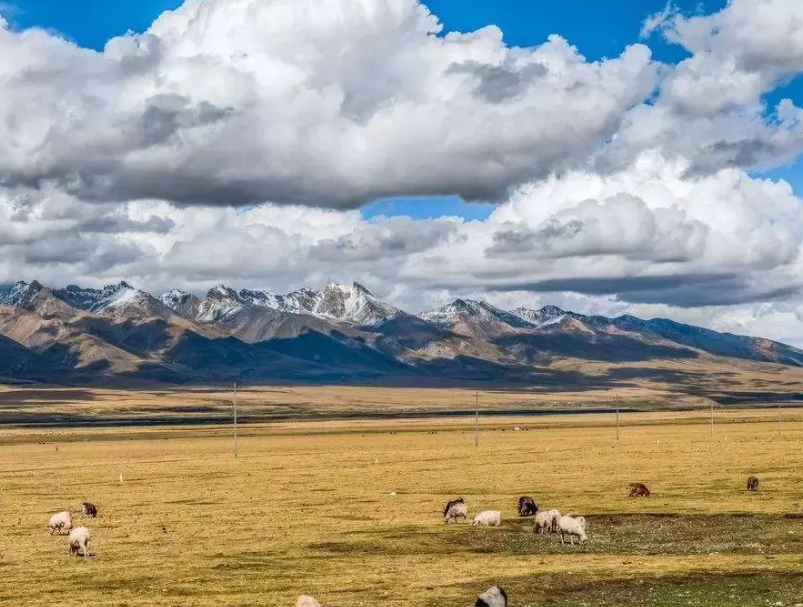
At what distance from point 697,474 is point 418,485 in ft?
68.4

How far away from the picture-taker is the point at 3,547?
1688 inches

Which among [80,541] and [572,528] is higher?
[80,541]

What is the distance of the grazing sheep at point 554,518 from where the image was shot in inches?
1729

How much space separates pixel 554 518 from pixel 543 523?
73 centimetres

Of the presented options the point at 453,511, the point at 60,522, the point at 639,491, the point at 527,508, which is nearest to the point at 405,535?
the point at 453,511

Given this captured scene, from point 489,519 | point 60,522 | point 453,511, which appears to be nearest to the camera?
point 60,522

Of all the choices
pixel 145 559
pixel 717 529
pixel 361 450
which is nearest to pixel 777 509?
pixel 717 529

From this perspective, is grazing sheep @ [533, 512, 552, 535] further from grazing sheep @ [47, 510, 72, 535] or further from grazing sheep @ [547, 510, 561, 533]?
grazing sheep @ [47, 510, 72, 535]

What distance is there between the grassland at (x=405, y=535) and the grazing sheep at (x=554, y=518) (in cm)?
120

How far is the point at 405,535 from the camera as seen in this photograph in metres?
44.8

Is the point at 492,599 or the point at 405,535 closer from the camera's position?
the point at 492,599

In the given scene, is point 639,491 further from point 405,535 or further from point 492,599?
point 492,599

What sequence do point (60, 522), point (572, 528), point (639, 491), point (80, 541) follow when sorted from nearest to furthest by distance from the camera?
point (80, 541), point (572, 528), point (60, 522), point (639, 491)

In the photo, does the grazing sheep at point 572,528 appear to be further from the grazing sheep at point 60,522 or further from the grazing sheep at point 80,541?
the grazing sheep at point 60,522
